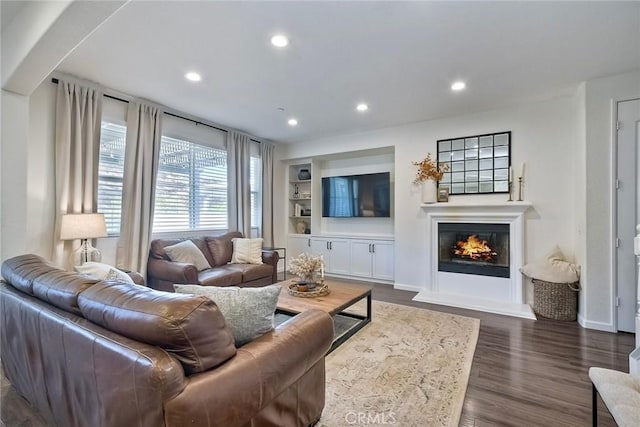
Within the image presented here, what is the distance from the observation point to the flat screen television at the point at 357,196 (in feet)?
17.1

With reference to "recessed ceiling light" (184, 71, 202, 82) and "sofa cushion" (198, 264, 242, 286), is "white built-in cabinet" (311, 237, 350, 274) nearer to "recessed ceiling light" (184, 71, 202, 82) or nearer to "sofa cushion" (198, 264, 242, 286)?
"sofa cushion" (198, 264, 242, 286)

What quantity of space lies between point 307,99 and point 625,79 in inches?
131

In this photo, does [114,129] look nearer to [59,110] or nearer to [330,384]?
[59,110]

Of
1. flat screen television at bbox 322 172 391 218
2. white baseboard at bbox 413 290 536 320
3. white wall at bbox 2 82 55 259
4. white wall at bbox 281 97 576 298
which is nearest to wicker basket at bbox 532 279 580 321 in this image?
white baseboard at bbox 413 290 536 320

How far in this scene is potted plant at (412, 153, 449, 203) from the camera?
14.4ft

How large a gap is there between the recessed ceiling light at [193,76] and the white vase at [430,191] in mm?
3328

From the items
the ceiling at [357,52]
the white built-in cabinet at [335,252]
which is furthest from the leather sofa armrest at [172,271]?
the white built-in cabinet at [335,252]

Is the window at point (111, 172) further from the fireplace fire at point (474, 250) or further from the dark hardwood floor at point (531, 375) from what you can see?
the fireplace fire at point (474, 250)

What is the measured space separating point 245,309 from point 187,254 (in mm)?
2758

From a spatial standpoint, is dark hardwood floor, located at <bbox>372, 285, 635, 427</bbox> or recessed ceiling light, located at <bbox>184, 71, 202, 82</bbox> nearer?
dark hardwood floor, located at <bbox>372, 285, 635, 427</bbox>

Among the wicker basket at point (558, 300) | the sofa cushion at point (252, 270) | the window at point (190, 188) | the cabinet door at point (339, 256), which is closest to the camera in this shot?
the wicker basket at point (558, 300)

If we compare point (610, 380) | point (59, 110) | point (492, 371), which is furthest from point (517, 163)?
point (59, 110)

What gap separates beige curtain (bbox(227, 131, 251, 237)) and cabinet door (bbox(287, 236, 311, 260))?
1175 mm

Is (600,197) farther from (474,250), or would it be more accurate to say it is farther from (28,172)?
(28,172)
